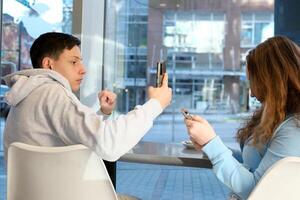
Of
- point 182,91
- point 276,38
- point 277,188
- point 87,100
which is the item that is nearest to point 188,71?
point 182,91

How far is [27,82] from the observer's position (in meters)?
1.11

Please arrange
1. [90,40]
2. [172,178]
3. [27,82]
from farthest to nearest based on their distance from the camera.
Answer: [172,178]
[90,40]
[27,82]

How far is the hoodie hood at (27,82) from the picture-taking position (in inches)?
43.5

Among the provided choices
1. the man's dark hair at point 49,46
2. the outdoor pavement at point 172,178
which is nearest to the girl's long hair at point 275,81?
the man's dark hair at point 49,46

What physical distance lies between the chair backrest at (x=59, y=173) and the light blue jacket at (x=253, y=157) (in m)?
0.31

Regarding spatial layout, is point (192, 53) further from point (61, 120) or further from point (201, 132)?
point (61, 120)

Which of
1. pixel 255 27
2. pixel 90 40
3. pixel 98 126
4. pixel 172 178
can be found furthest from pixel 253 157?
pixel 255 27

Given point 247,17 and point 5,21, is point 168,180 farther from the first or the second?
point 5,21

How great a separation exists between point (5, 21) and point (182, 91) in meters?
1.80

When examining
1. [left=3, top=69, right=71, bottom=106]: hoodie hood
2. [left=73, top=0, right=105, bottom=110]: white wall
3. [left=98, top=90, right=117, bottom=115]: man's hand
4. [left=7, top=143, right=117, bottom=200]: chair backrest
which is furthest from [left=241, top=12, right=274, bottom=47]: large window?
[left=7, top=143, right=117, bottom=200]: chair backrest

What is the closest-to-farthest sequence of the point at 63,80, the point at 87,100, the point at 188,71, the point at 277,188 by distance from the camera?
the point at 277,188, the point at 63,80, the point at 87,100, the point at 188,71

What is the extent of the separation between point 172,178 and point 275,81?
9.51 ft

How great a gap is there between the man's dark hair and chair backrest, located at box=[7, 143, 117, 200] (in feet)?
1.13

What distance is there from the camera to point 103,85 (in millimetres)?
3166
